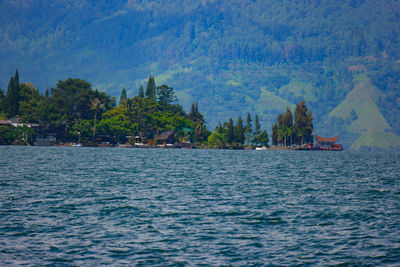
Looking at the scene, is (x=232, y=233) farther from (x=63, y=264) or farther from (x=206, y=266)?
(x=63, y=264)

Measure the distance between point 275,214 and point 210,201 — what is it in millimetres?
6983

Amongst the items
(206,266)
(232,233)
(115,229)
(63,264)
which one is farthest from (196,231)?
(63,264)

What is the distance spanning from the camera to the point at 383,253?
2136 cm

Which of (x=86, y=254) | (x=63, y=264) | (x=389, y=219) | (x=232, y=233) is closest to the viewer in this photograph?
(x=63, y=264)

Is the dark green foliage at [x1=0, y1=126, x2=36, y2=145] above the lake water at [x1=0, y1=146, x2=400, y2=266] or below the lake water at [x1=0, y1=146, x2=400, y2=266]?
above

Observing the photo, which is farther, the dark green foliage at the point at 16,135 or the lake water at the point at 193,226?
the dark green foliage at the point at 16,135

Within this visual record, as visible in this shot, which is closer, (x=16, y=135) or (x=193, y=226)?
(x=193, y=226)

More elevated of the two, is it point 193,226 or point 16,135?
point 16,135

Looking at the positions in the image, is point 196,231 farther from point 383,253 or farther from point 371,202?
point 371,202

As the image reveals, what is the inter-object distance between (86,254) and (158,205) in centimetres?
1362

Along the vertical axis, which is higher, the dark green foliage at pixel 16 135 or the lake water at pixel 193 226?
the dark green foliage at pixel 16 135

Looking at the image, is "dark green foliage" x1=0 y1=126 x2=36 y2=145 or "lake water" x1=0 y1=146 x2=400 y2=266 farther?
"dark green foliage" x1=0 y1=126 x2=36 y2=145

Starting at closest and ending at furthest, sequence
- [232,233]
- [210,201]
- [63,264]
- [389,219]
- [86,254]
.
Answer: [63,264] → [86,254] → [232,233] → [389,219] → [210,201]

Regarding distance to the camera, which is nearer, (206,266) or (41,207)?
(206,266)
